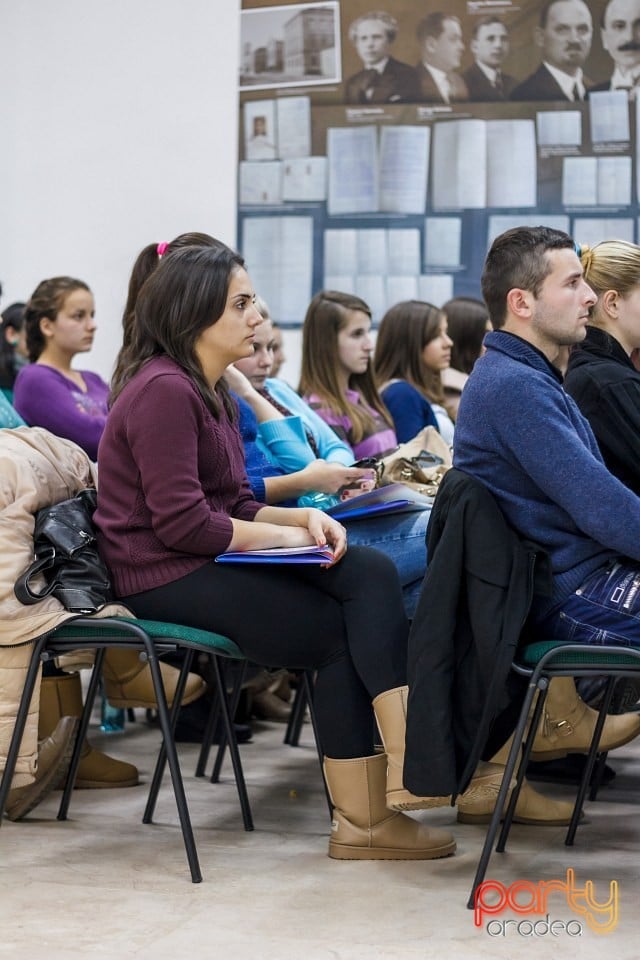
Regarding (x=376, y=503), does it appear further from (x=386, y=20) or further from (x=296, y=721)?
(x=386, y=20)

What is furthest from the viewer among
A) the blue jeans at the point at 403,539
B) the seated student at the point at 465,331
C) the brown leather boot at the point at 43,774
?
the seated student at the point at 465,331

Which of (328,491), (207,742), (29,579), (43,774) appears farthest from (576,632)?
(207,742)

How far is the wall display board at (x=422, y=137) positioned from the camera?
5629mm

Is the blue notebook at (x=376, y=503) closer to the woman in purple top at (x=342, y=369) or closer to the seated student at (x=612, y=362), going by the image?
the seated student at (x=612, y=362)

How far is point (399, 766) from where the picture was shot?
7.26 feet

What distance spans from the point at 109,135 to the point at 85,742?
12.9 feet

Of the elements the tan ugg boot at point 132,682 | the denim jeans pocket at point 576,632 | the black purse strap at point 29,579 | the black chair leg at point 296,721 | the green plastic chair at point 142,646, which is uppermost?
the black purse strap at point 29,579

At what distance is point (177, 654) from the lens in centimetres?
332

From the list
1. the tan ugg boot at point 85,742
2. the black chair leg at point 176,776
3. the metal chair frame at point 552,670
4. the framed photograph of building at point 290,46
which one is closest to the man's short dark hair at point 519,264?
the metal chair frame at point 552,670

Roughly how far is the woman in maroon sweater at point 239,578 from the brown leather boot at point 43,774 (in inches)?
15.2

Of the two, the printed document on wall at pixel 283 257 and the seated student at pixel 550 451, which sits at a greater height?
the printed document on wall at pixel 283 257

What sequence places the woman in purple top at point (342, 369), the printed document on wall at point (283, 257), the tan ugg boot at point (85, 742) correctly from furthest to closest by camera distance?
A: the printed document on wall at point (283, 257), the woman in purple top at point (342, 369), the tan ugg boot at point (85, 742)

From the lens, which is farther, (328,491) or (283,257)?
(283,257)

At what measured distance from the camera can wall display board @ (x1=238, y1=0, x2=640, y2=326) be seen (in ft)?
18.5
